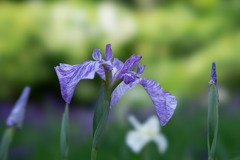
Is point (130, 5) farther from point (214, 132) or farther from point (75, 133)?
point (214, 132)

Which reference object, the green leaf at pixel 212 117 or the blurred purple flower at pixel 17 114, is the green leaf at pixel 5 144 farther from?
the green leaf at pixel 212 117

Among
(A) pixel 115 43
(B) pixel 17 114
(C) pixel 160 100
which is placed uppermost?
(C) pixel 160 100

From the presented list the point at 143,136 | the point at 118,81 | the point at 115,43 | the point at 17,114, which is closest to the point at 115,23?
the point at 115,43

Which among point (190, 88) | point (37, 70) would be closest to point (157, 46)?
point (190, 88)

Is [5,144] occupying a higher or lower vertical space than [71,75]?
lower

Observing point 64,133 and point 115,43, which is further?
point 115,43

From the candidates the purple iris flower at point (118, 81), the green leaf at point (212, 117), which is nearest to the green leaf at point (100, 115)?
the purple iris flower at point (118, 81)

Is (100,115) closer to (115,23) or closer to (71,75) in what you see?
(71,75)

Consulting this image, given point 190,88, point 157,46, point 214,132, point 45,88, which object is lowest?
point 45,88

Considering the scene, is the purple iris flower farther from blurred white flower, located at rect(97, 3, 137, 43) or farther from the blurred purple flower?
blurred white flower, located at rect(97, 3, 137, 43)
